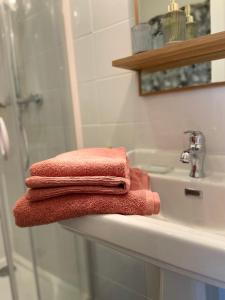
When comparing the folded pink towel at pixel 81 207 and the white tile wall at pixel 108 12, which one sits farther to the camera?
the white tile wall at pixel 108 12

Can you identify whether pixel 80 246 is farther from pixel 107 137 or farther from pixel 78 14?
pixel 78 14

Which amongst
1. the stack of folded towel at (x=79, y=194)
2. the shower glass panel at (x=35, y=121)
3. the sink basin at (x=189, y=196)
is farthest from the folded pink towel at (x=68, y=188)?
the shower glass panel at (x=35, y=121)

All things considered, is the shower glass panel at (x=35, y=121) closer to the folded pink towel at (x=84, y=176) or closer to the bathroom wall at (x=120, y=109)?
the bathroom wall at (x=120, y=109)

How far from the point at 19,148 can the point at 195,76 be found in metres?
0.69

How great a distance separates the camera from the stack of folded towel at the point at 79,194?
52cm

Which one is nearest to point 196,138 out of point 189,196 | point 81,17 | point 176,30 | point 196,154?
point 196,154

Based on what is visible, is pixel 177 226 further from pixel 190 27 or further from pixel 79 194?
pixel 190 27

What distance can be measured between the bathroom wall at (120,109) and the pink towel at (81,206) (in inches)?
13.9

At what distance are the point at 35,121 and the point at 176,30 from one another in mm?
624

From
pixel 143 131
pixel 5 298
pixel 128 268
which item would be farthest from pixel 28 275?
pixel 143 131

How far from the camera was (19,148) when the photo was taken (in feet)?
3.27

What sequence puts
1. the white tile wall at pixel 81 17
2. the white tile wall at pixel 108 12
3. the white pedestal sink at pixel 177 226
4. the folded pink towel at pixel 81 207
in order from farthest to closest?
1. the white tile wall at pixel 81 17
2. the white tile wall at pixel 108 12
3. the folded pink towel at pixel 81 207
4. the white pedestal sink at pixel 177 226

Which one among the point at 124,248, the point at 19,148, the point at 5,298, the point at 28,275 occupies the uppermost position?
the point at 19,148

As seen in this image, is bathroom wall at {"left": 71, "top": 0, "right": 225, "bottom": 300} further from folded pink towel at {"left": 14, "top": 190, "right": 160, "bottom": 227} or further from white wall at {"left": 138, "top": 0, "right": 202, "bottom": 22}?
folded pink towel at {"left": 14, "top": 190, "right": 160, "bottom": 227}
